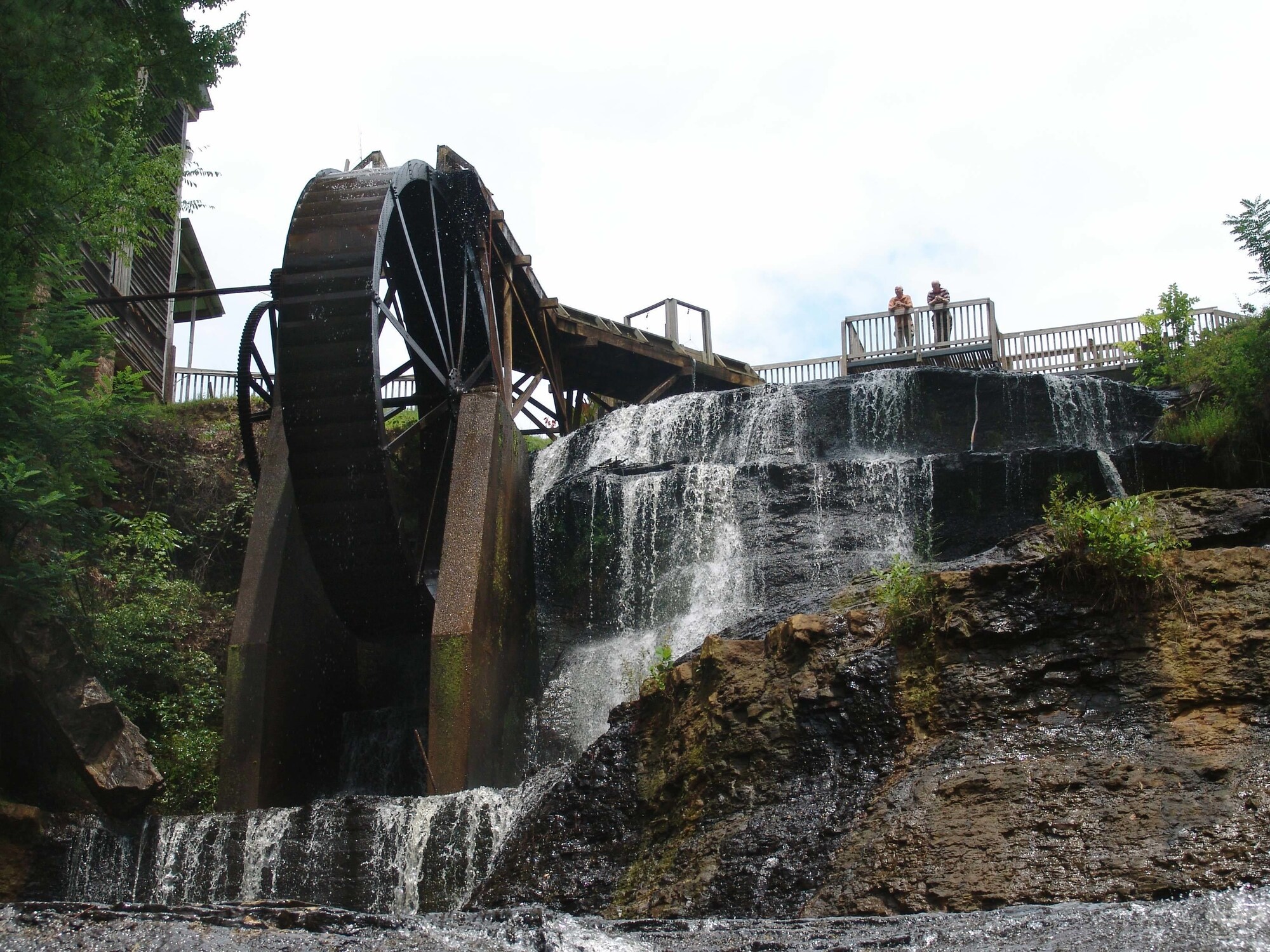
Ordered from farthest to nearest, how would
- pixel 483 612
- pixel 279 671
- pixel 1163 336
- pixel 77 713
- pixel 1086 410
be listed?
pixel 1163 336
pixel 1086 410
pixel 279 671
pixel 483 612
pixel 77 713

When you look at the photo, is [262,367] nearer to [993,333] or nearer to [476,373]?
[476,373]

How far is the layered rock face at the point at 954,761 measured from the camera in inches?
199

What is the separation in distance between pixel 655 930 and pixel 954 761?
1.83 m

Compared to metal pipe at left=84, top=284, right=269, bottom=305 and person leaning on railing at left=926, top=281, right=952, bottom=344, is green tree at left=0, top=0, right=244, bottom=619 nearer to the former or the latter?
metal pipe at left=84, top=284, right=269, bottom=305

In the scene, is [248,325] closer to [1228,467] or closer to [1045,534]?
[1045,534]

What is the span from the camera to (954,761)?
5.89 m

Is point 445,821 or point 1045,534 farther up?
point 1045,534

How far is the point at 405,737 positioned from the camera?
11695mm

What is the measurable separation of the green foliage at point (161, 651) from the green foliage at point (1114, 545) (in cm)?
807

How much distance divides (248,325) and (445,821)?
5906 mm

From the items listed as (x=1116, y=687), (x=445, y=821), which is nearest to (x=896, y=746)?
(x=1116, y=687)

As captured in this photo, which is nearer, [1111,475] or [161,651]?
[1111,475]

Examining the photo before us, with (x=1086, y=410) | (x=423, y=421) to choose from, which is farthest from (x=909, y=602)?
(x=1086, y=410)

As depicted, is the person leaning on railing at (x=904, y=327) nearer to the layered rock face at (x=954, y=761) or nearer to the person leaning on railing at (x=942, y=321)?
the person leaning on railing at (x=942, y=321)
